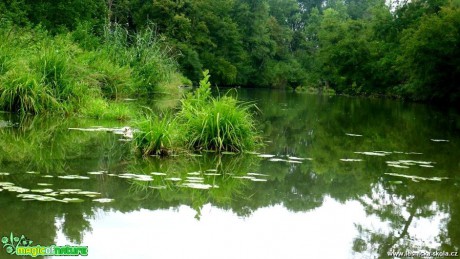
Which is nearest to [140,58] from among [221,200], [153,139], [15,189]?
[153,139]

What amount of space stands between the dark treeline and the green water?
15.8 m

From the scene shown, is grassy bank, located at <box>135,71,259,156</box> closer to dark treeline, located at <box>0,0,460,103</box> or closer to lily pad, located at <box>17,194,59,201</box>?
lily pad, located at <box>17,194,59,201</box>

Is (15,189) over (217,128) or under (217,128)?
under

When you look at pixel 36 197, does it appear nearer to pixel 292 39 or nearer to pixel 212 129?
pixel 212 129

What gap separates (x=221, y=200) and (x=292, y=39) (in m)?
68.1

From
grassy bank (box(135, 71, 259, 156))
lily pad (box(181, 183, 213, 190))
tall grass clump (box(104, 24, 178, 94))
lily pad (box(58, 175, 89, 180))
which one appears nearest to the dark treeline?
tall grass clump (box(104, 24, 178, 94))

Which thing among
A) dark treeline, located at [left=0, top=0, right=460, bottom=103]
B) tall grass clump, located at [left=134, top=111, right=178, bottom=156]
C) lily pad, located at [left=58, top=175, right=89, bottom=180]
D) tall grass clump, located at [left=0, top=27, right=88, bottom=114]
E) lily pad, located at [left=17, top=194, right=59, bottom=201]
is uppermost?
dark treeline, located at [left=0, top=0, right=460, bottom=103]

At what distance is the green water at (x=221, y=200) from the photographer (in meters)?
4.38

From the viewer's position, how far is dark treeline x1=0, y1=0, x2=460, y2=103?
30.6 metres

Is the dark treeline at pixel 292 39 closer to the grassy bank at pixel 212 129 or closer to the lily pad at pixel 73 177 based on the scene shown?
the grassy bank at pixel 212 129

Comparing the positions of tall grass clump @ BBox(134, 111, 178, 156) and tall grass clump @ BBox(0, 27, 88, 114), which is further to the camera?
tall grass clump @ BBox(0, 27, 88, 114)

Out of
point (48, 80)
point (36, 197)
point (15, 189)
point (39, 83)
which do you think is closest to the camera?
point (36, 197)

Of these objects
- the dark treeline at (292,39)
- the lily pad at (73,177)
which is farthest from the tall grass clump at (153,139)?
the dark treeline at (292,39)

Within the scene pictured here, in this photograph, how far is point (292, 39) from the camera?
7212 centimetres
